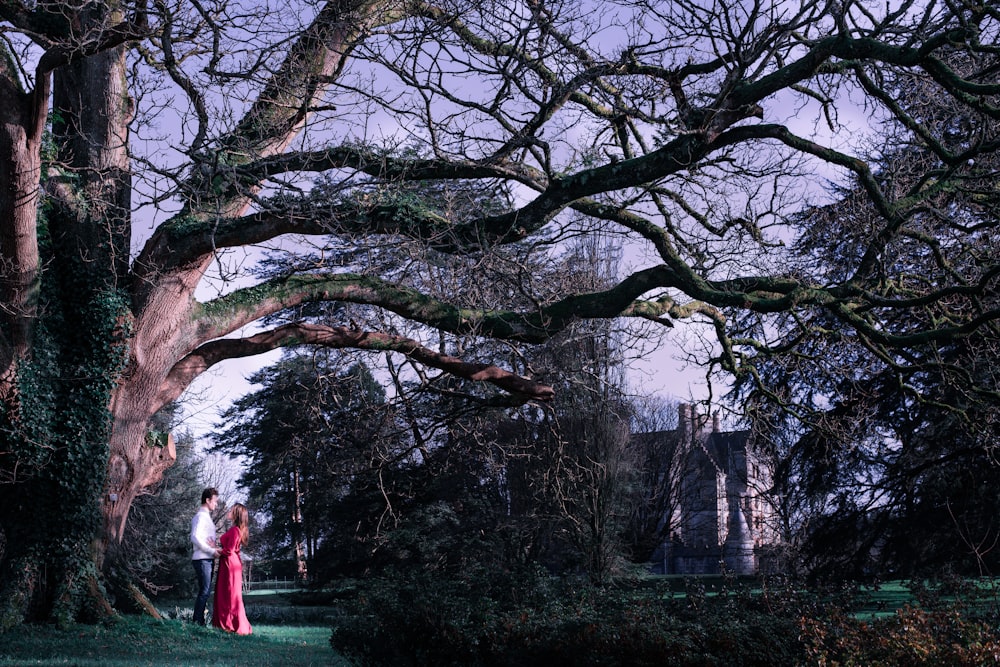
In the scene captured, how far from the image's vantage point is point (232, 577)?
38.4 feet

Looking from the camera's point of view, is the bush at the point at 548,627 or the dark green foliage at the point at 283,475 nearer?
the bush at the point at 548,627

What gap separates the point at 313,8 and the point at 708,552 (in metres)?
38.0

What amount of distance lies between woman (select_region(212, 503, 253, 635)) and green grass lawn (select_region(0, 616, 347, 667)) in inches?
21.6

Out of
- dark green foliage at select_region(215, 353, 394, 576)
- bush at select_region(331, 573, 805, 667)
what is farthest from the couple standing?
dark green foliage at select_region(215, 353, 394, 576)

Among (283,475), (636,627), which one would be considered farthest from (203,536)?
(283,475)

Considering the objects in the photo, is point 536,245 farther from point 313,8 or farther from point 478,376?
point 313,8

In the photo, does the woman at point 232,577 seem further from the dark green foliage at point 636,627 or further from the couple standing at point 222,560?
the dark green foliage at point 636,627

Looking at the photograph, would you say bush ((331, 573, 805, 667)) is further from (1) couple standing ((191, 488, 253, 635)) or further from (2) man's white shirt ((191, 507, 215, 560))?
(2) man's white shirt ((191, 507, 215, 560))

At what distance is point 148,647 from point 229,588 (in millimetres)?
2029

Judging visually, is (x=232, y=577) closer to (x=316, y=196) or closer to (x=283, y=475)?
(x=316, y=196)

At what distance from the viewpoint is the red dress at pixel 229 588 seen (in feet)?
38.1

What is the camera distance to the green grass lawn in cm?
880

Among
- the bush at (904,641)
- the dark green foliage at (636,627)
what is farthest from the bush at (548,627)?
the bush at (904,641)

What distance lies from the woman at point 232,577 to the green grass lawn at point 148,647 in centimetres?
55
